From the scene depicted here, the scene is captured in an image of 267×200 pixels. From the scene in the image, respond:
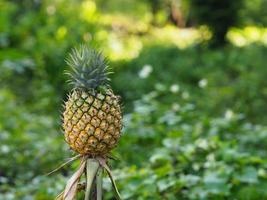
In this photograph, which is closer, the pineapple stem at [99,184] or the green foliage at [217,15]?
the pineapple stem at [99,184]

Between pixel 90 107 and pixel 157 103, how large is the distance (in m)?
3.25

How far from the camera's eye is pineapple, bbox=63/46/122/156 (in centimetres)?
201

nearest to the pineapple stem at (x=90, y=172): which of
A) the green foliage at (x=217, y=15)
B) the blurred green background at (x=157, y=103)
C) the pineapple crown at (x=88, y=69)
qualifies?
the pineapple crown at (x=88, y=69)

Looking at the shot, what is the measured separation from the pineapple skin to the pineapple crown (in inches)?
1.2

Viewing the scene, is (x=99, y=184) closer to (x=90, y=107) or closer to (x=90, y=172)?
(x=90, y=172)

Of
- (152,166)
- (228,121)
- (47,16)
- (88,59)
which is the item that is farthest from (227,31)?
(88,59)

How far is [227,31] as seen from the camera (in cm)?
1102

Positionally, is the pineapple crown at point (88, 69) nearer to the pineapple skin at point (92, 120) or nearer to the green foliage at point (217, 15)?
the pineapple skin at point (92, 120)

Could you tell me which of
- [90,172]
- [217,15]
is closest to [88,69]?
[90,172]

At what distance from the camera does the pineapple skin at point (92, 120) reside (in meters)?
2.01

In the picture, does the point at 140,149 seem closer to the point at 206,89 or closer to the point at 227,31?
the point at 206,89

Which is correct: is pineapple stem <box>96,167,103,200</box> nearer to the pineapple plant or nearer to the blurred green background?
the pineapple plant

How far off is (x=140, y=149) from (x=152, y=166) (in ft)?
2.67

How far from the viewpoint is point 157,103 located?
524 cm
